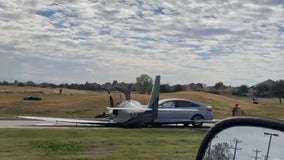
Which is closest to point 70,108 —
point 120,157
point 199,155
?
point 120,157

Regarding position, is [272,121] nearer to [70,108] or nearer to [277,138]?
[277,138]

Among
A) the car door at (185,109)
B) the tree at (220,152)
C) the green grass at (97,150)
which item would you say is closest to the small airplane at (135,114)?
the car door at (185,109)

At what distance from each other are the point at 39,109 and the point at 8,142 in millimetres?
38918

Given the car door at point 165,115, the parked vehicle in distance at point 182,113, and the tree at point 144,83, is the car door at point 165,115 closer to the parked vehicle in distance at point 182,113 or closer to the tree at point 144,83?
the parked vehicle in distance at point 182,113

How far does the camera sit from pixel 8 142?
14.2m

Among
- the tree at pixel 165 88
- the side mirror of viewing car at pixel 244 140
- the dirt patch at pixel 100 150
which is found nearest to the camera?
the side mirror of viewing car at pixel 244 140

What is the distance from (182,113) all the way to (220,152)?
2483 cm

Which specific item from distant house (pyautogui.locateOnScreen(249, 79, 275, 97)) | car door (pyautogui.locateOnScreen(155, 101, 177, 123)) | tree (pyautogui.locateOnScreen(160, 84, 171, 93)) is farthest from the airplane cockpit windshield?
tree (pyautogui.locateOnScreen(160, 84, 171, 93))

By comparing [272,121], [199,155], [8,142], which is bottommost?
[8,142]

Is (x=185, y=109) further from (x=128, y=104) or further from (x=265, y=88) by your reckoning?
Result: (x=265, y=88)

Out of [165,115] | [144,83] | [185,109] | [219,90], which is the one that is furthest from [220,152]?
[219,90]

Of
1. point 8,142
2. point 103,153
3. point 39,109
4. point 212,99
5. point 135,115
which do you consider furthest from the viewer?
point 212,99

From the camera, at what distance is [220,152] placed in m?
2.78

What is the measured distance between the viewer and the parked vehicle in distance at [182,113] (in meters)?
27.2
